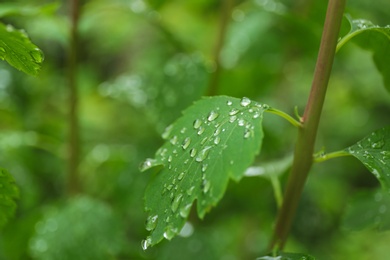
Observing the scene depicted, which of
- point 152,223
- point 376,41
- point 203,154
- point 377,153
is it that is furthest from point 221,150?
point 376,41

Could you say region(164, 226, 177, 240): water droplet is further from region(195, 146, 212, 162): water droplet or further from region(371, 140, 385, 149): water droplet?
region(371, 140, 385, 149): water droplet

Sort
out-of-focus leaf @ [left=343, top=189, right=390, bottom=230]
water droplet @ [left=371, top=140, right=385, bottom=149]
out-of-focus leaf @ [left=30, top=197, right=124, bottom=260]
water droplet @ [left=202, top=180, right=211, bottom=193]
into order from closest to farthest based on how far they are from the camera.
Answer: water droplet @ [left=202, top=180, right=211, bottom=193], water droplet @ [left=371, top=140, right=385, bottom=149], out-of-focus leaf @ [left=343, top=189, right=390, bottom=230], out-of-focus leaf @ [left=30, top=197, right=124, bottom=260]

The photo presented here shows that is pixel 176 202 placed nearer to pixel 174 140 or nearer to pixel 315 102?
pixel 174 140

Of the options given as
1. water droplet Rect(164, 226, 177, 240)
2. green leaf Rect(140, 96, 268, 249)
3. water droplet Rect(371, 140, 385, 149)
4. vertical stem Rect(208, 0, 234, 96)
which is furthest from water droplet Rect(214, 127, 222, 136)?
vertical stem Rect(208, 0, 234, 96)

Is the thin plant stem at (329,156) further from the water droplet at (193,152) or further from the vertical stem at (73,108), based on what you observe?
the vertical stem at (73,108)

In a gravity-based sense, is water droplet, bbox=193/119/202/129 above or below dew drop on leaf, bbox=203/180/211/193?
above

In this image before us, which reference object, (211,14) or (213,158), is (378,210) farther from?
(211,14)

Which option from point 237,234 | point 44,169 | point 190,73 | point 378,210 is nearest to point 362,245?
point 237,234
